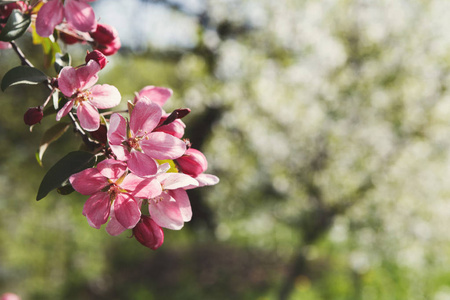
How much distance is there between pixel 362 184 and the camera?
409cm

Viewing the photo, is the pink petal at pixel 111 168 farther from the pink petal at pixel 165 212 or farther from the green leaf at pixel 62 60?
the green leaf at pixel 62 60

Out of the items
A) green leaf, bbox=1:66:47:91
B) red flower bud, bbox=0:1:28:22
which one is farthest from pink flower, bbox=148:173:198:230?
red flower bud, bbox=0:1:28:22

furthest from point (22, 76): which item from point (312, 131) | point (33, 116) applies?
point (312, 131)

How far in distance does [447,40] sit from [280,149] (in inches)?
66.8

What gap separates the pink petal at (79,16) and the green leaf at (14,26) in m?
0.10

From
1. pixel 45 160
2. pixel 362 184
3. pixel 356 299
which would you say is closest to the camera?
pixel 362 184

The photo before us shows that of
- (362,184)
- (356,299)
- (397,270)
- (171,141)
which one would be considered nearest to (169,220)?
(171,141)

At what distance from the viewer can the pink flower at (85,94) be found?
624 mm

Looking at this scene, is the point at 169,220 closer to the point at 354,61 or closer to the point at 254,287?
the point at 354,61

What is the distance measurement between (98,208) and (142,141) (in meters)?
0.11

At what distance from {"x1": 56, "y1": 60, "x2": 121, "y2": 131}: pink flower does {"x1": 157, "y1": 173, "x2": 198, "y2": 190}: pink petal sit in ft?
0.37

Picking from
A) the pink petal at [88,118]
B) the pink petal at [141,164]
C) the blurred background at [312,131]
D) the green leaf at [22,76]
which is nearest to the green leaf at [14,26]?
the green leaf at [22,76]

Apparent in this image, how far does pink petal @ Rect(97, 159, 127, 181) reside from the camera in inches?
23.4

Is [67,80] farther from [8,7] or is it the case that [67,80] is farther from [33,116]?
[8,7]
